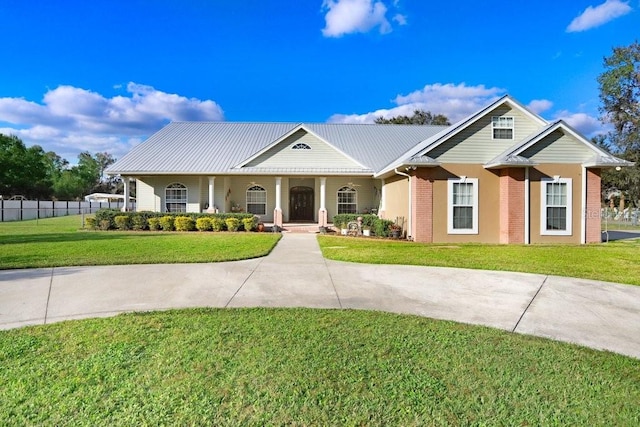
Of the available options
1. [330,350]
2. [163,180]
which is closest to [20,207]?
[163,180]

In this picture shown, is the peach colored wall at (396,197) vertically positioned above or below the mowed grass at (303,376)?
above

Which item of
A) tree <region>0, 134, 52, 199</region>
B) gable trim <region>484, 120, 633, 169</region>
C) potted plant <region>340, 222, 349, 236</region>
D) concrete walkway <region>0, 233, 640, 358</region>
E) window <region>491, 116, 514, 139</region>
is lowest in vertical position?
concrete walkway <region>0, 233, 640, 358</region>

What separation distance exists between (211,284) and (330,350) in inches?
152

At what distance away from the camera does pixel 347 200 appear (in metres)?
23.1

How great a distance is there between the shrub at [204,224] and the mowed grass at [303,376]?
1428cm

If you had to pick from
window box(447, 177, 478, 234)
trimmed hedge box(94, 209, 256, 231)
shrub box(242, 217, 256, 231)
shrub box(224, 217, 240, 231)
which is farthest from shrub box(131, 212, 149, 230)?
window box(447, 177, 478, 234)

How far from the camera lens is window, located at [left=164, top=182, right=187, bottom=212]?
22.0 metres

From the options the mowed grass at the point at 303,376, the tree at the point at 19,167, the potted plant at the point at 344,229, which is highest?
the tree at the point at 19,167

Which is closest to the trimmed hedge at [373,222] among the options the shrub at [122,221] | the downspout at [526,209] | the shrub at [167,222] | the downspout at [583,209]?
the downspout at [526,209]

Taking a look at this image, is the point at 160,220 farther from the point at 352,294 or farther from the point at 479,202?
the point at 352,294

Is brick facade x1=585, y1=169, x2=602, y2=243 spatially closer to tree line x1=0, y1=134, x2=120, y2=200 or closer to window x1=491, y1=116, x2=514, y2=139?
window x1=491, y1=116, x2=514, y2=139

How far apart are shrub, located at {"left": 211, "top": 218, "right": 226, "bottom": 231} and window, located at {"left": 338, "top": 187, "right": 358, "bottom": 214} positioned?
7.22 meters

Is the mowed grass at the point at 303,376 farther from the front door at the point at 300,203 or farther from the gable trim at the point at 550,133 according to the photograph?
the front door at the point at 300,203

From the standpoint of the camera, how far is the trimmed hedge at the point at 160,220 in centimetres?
1912
